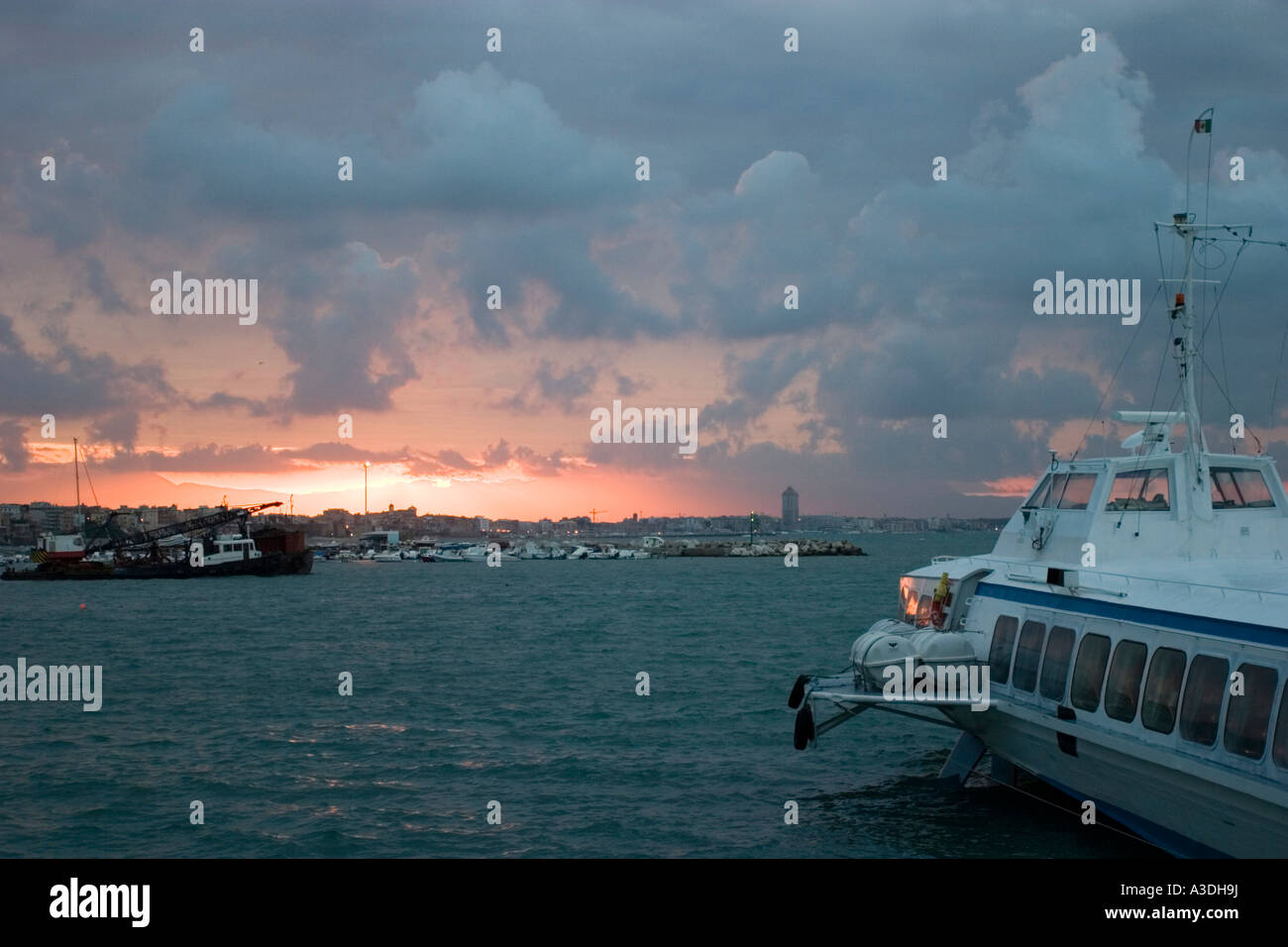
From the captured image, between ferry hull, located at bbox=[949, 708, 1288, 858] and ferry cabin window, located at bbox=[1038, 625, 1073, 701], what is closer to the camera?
ferry hull, located at bbox=[949, 708, 1288, 858]

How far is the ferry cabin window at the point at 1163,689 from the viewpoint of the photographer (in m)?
13.1

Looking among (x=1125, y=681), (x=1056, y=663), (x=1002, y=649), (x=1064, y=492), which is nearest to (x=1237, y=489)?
(x=1064, y=492)

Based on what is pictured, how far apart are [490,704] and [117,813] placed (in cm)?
1246

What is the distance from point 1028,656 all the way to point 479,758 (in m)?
12.5

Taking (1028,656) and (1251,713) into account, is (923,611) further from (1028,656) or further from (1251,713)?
(1251,713)

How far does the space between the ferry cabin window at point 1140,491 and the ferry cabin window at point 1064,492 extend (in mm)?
415

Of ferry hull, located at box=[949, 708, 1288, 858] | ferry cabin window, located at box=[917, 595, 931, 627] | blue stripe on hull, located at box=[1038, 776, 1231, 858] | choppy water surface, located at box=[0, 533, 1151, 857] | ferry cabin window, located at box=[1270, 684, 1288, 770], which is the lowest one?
choppy water surface, located at box=[0, 533, 1151, 857]

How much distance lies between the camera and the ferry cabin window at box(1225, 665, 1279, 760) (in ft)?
38.3

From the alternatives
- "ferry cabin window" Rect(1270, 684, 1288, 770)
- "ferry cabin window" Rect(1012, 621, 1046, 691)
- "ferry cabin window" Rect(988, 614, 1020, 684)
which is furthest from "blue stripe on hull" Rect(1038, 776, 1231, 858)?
"ferry cabin window" Rect(988, 614, 1020, 684)

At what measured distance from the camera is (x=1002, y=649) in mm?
17188

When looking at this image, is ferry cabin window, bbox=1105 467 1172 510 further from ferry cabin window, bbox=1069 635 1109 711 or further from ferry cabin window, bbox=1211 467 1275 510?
ferry cabin window, bbox=1069 635 1109 711

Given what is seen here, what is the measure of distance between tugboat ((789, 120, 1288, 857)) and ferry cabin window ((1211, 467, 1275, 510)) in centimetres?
3
